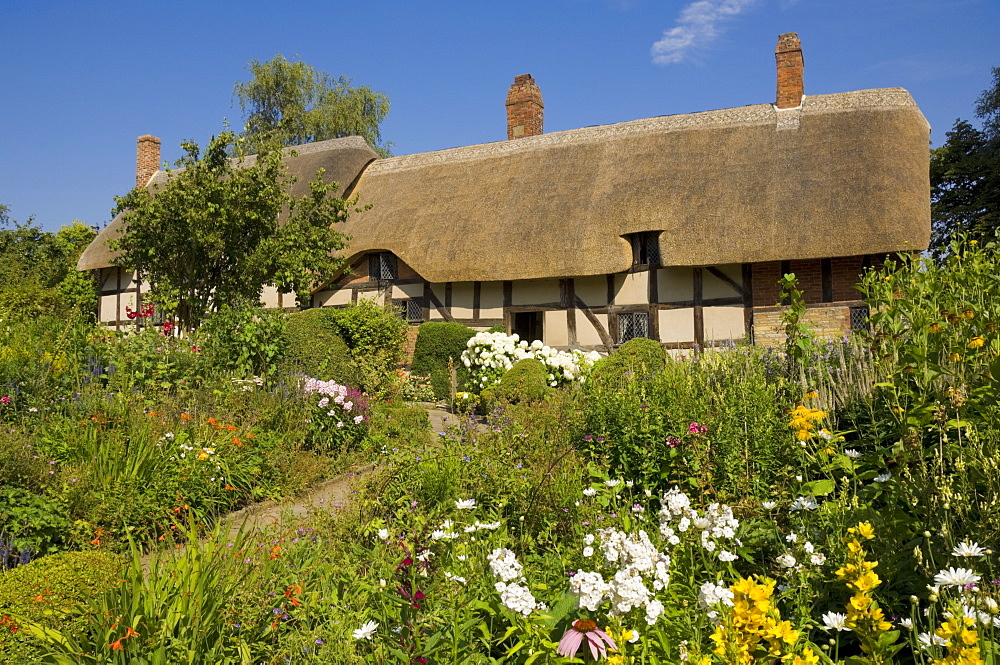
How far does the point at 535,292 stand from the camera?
13727 millimetres

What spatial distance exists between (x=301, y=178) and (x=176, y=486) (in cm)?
1349

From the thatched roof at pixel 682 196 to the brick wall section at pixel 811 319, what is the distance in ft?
3.13

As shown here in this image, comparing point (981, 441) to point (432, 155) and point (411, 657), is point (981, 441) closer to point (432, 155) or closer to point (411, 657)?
point (411, 657)

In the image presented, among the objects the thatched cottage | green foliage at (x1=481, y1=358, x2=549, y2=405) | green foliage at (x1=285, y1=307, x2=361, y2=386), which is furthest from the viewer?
the thatched cottage

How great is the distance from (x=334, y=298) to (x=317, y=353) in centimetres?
708

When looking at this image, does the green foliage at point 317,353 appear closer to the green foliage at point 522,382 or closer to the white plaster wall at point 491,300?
the green foliage at point 522,382

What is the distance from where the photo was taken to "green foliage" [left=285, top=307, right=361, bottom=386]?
318 inches

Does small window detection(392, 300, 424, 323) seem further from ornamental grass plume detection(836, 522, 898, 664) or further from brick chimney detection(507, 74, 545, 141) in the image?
ornamental grass plume detection(836, 522, 898, 664)

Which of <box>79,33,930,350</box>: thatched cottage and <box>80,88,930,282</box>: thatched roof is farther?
<box>79,33,930,350</box>: thatched cottage

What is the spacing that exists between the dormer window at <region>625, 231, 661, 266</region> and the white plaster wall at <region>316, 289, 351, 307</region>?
6.03 m

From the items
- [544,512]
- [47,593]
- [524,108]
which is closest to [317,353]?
[544,512]

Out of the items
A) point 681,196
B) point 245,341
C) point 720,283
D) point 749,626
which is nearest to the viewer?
point 749,626

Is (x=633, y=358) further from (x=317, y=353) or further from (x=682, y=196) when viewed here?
(x=682, y=196)

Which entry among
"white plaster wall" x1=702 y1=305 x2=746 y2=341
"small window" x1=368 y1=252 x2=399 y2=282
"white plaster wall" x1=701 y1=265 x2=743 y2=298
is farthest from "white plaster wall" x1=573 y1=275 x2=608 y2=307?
"small window" x1=368 y1=252 x2=399 y2=282
